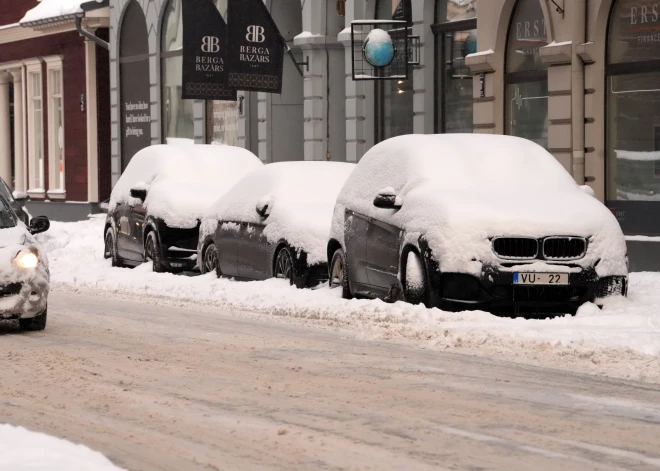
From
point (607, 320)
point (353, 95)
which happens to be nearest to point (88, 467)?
point (607, 320)

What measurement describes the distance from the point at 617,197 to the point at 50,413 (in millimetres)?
13873

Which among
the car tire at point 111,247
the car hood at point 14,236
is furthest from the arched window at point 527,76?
the car hood at point 14,236

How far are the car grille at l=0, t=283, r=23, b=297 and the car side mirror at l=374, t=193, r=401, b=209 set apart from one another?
3.46m

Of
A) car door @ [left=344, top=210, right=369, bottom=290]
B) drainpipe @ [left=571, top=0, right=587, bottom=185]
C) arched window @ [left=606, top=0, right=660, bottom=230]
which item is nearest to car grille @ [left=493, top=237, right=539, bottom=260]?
car door @ [left=344, top=210, right=369, bottom=290]

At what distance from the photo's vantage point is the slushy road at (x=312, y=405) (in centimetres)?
674

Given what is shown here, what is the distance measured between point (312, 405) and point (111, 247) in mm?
14486

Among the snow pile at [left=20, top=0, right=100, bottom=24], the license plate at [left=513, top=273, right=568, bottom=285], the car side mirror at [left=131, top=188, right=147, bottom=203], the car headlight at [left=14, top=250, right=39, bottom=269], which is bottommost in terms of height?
the license plate at [left=513, top=273, right=568, bottom=285]

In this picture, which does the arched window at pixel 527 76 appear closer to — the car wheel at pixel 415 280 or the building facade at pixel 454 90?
the building facade at pixel 454 90

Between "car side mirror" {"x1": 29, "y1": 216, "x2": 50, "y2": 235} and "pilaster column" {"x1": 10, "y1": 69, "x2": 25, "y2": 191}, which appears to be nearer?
"car side mirror" {"x1": 29, "y1": 216, "x2": 50, "y2": 235}

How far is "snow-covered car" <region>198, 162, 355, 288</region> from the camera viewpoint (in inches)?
627

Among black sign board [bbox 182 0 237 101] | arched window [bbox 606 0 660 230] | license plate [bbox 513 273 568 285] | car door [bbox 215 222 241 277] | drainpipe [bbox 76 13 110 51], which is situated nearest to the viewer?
license plate [bbox 513 273 568 285]

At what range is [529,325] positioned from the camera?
12.2 m

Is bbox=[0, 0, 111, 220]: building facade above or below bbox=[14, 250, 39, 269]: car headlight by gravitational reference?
above

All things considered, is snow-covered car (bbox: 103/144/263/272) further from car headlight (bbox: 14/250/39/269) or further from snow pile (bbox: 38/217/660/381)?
car headlight (bbox: 14/250/39/269)
